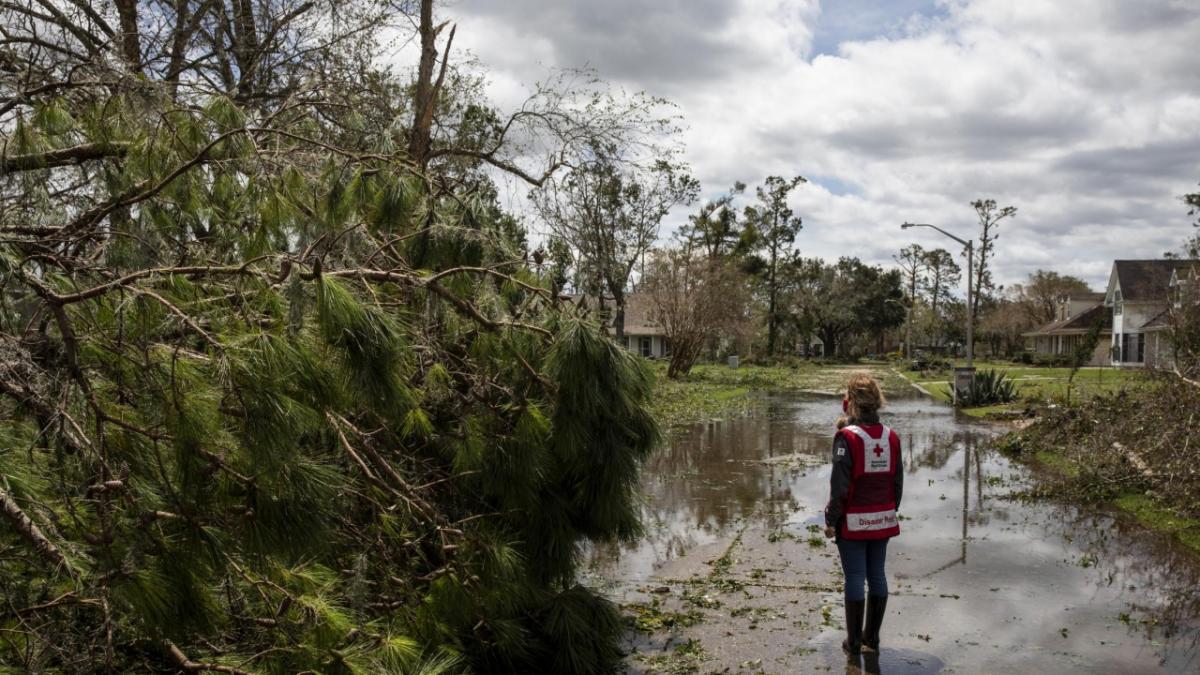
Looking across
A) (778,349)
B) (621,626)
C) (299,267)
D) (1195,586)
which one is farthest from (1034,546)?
(778,349)

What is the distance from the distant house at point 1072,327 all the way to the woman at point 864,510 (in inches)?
2119

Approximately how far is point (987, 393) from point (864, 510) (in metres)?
21.3

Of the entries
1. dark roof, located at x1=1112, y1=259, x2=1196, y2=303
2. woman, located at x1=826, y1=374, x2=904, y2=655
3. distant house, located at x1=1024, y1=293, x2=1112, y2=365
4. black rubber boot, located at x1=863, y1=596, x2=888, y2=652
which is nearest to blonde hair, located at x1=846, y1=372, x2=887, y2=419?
woman, located at x1=826, y1=374, x2=904, y2=655

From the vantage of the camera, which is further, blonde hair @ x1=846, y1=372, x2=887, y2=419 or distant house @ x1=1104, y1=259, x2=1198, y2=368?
distant house @ x1=1104, y1=259, x2=1198, y2=368

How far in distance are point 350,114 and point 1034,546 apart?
23.2 feet

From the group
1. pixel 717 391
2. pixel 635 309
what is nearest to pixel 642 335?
pixel 635 309

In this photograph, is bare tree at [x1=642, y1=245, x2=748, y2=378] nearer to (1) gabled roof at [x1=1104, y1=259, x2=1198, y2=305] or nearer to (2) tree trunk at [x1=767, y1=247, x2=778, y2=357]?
(1) gabled roof at [x1=1104, y1=259, x2=1198, y2=305]

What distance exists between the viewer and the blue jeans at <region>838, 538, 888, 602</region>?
5.35 m

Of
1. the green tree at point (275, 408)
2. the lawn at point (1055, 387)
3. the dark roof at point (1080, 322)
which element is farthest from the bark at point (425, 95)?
the dark roof at point (1080, 322)

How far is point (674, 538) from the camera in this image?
8.65 m

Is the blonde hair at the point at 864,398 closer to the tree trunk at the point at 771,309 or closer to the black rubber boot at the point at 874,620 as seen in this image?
the black rubber boot at the point at 874,620

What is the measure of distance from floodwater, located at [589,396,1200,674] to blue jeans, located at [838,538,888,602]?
0.39m

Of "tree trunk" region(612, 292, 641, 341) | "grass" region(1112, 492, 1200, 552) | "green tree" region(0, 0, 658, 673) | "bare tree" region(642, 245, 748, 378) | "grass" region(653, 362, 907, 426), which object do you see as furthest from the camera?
"bare tree" region(642, 245, 748, 378)

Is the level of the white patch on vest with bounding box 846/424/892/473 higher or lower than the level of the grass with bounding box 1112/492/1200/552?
higher
